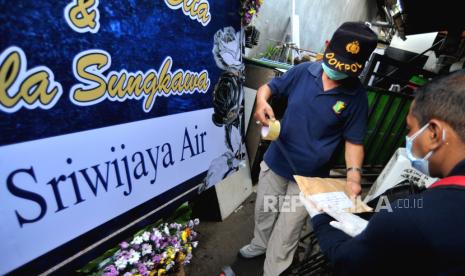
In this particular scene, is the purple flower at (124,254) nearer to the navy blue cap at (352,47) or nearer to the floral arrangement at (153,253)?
the floral arrangement at (153,253)

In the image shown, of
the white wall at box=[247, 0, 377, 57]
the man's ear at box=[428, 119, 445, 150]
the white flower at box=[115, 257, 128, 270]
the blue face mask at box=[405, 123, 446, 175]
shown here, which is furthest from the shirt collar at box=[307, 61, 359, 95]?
the white wall at box=[247, 0, 377, 57]

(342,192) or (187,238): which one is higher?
(342,192)

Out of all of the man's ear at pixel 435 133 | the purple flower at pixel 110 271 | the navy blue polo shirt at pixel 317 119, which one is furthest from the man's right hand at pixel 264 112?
the purple flower at pixel 110 271

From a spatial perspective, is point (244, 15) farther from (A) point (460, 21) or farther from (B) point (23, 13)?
(A) point (460, 21)

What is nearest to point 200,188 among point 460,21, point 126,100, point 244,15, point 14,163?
point 126,100

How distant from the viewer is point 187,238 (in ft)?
7.86

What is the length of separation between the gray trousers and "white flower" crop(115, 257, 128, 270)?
1.26 meters

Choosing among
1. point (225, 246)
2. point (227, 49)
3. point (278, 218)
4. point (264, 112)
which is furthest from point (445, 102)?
point (225, 246)

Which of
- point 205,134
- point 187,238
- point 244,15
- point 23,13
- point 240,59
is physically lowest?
point 187,238

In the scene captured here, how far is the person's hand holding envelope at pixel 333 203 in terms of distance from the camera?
5.00ft

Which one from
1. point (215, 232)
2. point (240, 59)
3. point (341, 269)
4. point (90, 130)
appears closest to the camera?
point (341, 269)

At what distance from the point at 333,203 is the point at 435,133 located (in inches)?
29.1

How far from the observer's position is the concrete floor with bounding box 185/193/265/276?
2725 mm

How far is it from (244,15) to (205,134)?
3.43 feet
